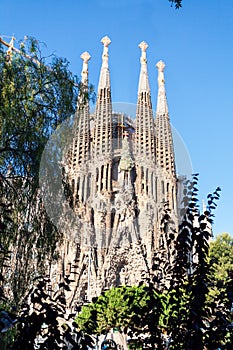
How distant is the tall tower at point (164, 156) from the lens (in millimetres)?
22203

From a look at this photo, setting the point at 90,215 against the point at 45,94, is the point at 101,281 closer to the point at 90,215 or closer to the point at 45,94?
the point at 90,215

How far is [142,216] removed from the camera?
21.1 metres

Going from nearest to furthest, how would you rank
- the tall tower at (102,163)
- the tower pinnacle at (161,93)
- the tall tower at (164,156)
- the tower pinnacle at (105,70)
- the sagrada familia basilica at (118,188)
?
the sagrada familia basilica at (118,188)
the tall tower at (102,163)
the tall tower at (164,156)
the tower pinnacle at (105,70)
the tower pinnacle at (161,93)

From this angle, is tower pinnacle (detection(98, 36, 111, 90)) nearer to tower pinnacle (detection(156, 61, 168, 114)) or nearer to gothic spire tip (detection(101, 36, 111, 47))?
gothic spire tip (detection(101, 36, 111, 47))

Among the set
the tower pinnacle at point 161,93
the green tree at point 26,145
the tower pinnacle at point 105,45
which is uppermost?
the tower pinnacle at point 105,45

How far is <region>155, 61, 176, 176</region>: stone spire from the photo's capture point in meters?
23.3

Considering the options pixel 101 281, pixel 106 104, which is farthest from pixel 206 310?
pixel 106 104

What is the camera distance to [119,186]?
72.8 ft

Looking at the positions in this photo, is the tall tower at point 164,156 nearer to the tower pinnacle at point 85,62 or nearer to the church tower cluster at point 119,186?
the church tower cluster at point 119,186

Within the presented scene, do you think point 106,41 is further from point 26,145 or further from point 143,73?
point 26,145

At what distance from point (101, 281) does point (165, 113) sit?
448 inches

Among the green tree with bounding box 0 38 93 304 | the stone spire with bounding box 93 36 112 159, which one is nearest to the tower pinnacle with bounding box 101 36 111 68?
the stone spire with bounding box 93 36 112 159

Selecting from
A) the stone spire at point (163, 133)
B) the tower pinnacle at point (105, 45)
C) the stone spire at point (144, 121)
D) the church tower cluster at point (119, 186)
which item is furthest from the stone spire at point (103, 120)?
the stone spire at point (163, 133)

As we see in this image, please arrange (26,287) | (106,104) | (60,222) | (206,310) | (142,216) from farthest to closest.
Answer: (106,104)
(142,216)
(60,222)
(26,287)
(206,310)
